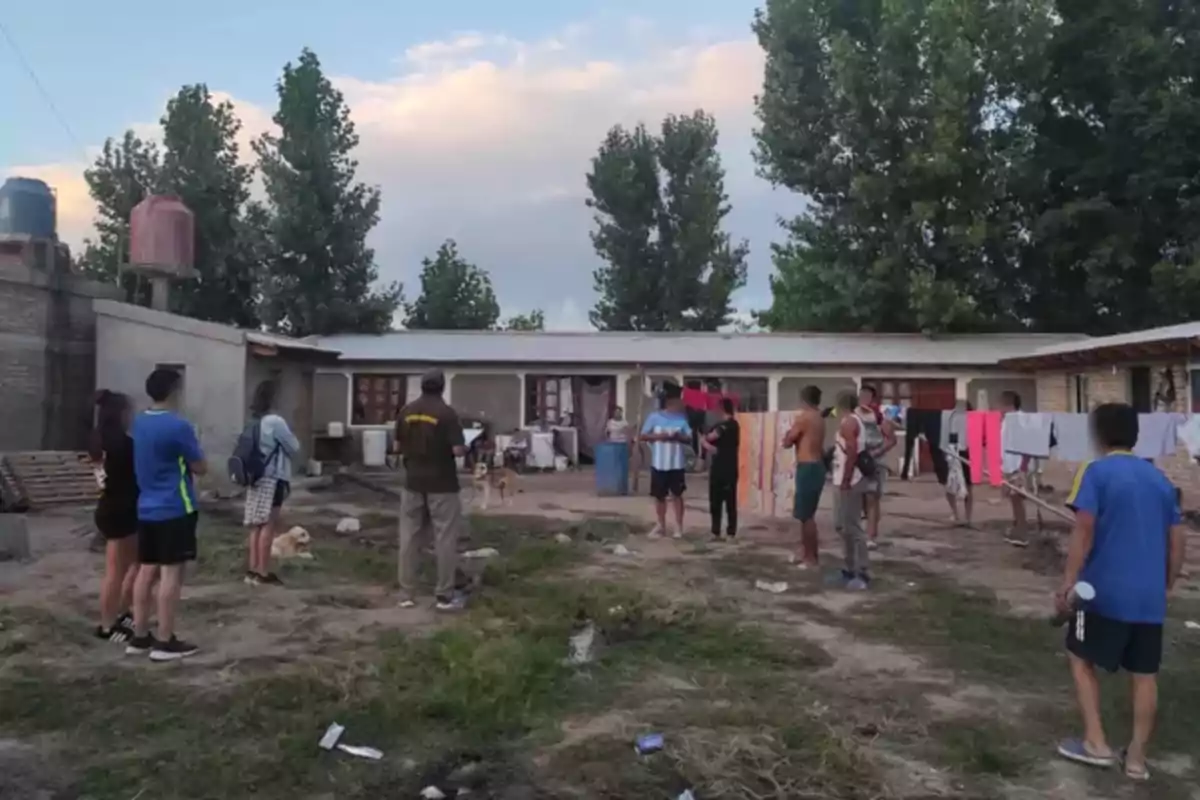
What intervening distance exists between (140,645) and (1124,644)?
211 inches

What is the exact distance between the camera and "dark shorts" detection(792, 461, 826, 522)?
875cm

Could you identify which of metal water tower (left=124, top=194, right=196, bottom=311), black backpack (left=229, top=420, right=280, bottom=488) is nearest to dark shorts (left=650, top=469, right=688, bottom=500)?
black backpack (left=229, top=420, right=280, bottom=488)

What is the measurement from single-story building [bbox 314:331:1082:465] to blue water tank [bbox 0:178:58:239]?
7296 millimetres

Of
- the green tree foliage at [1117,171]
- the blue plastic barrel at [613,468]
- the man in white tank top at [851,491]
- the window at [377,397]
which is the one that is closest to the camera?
the man in white tank top at [851,491]

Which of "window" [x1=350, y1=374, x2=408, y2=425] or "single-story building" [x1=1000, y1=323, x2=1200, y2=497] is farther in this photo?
"window" [x1=350, y1=374, x2=408, y2=425]

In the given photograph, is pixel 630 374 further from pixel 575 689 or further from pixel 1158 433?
pixel 575 689

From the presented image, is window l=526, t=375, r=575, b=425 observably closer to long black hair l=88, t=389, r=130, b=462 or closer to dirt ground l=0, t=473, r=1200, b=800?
dirt ground l=0, t=473, r=1200, b=800

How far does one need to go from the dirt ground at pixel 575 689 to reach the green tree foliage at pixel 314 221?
2258 centimetres

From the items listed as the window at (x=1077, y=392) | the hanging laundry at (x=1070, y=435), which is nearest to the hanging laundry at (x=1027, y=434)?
the hanging laundry at (x=1070, y=435)

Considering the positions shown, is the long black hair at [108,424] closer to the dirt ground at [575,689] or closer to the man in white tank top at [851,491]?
the dirt ground at [575,689]

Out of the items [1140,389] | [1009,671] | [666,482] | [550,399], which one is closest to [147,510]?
[1009,671]

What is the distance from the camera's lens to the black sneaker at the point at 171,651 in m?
5.89

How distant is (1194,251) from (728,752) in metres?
25.9

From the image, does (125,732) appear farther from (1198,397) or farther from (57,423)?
(1198,397)
